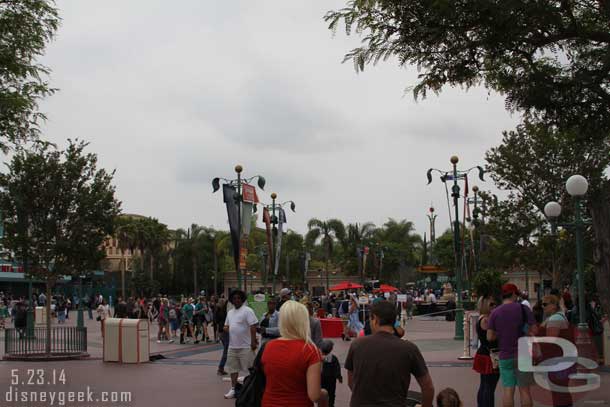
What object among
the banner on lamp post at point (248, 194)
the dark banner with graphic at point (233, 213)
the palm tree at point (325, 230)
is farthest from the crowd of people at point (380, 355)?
the palm tree at point (325, 230)

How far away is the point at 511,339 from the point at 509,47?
11.2 feet

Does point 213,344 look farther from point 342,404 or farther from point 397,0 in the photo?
point 397,0

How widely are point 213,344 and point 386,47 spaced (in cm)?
1813

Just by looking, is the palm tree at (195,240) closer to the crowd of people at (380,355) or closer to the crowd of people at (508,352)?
the crowd of people at (380,355)

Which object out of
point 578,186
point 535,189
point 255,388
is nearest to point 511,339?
point 255,388

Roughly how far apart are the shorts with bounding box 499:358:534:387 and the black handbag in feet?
13.0

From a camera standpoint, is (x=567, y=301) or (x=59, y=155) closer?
(x=567, y=301)

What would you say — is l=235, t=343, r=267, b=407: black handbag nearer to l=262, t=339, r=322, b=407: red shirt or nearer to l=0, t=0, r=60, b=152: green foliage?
l=262, t=339, r=322, b=407: red shirt

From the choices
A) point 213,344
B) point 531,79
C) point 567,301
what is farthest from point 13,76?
point 213,344

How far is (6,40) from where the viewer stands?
13.1 m

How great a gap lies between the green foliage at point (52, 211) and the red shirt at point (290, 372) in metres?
16.4

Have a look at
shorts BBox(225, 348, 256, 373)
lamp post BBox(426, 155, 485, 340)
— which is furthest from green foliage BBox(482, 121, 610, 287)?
shorts BBox(225, 348, 256, 373)

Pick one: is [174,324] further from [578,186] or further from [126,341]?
[578,186]

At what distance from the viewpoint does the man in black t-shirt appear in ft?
17.0
